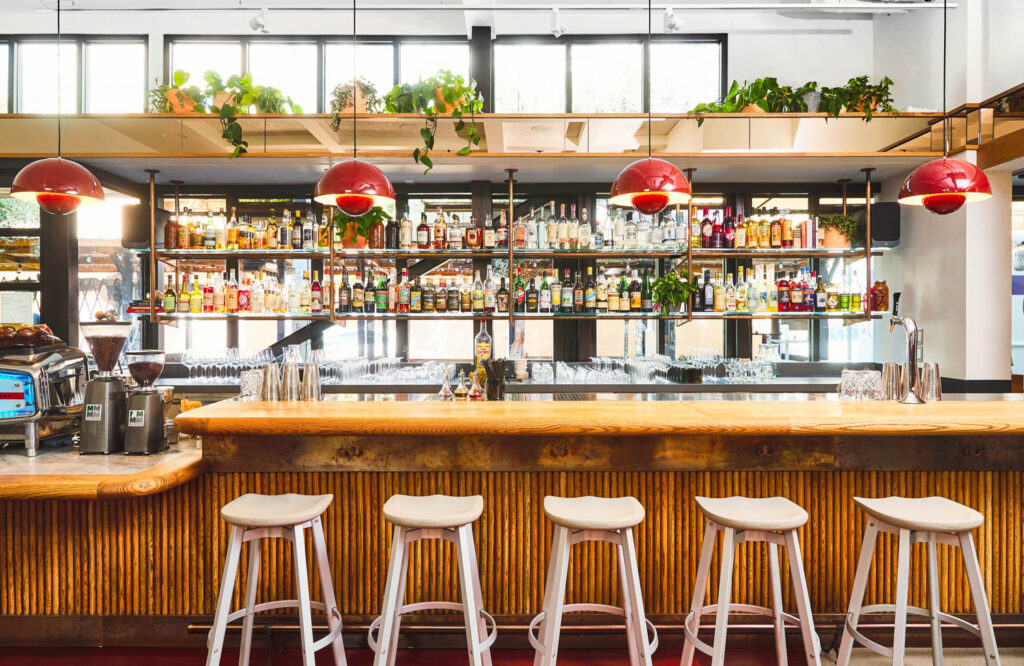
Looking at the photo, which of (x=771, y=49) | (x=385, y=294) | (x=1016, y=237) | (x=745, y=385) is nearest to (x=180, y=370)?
(x=385, y=294)

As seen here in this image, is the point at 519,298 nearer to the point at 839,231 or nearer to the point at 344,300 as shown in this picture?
the point at 344,300

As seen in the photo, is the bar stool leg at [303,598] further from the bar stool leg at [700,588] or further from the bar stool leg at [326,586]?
the bar stool leg at [700,588]

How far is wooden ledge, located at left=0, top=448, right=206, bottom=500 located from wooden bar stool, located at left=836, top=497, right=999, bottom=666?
7.83 feet

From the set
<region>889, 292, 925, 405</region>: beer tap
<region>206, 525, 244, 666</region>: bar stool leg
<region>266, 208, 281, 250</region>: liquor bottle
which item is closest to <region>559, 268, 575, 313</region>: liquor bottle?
Result: <region>266, 208, 281, 250</region>: liquor bottle

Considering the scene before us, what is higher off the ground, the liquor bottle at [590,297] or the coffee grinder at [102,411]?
the liquor bottle at [590,297]

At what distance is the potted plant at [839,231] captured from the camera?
15.7 feet

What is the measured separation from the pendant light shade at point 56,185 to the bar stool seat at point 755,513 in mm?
2838

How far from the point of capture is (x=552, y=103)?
5.66 metres

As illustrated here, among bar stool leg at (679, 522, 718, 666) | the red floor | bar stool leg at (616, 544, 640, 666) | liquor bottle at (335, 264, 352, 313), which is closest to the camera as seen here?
bar stool leg at (616, 544, 640, 666)

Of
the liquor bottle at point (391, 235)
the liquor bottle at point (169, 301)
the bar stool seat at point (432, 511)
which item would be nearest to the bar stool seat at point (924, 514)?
the bar stool seat at point (432, 511)

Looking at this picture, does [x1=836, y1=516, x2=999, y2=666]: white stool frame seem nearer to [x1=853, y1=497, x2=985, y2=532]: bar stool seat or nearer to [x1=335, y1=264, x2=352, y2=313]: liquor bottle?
[x1=853, y1=497, x2=985, y2=532]: bar stool seat

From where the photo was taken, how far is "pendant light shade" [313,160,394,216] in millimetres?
2697

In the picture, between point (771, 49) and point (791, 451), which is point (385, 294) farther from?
point (771, 49)

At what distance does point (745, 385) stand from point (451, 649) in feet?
9.70
